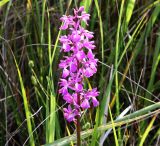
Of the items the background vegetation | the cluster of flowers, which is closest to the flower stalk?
the cluster of flowers

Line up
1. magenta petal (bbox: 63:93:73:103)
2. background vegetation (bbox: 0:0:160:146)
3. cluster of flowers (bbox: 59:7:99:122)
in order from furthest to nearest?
background vegetation (bbox: 0:0:160:146)
magenta petal (bbox: 63:93:73:103)
cluster of flowers (bbox: 59:7:99:122)

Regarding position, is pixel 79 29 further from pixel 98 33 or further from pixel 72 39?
pixel 98 33

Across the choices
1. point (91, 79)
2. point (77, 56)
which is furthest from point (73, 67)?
point (91, 79)

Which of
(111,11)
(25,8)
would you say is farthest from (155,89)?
(25,8)

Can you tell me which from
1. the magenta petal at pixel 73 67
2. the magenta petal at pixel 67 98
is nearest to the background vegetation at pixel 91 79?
the magenta petal at pixel 67 98

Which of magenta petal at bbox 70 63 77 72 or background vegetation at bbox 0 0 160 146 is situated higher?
magenta petal at bbox 70 63 77 72

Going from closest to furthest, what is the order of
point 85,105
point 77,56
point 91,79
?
point 77,56 → point 85,105 → point 91,79

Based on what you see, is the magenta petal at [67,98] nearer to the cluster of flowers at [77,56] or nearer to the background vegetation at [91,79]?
the cluster of flowers at [77,56]

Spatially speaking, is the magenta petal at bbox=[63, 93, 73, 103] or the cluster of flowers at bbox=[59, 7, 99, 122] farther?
the magenta petal at bbox=[63, 93, 73, 103]

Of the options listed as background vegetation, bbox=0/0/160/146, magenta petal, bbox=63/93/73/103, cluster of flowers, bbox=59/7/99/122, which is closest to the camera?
cluster of flowers, bbox=59/7/99/122

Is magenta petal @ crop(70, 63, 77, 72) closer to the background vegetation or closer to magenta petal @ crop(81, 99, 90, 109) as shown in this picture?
magenta petal @ crop(81, 99, 90, 109)

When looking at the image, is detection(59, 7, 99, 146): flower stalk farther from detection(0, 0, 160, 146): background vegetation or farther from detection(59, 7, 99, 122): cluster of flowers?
A: detection(0, 0, 160, 146): background vegetation

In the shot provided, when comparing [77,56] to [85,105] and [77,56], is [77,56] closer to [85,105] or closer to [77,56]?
[77,56]
